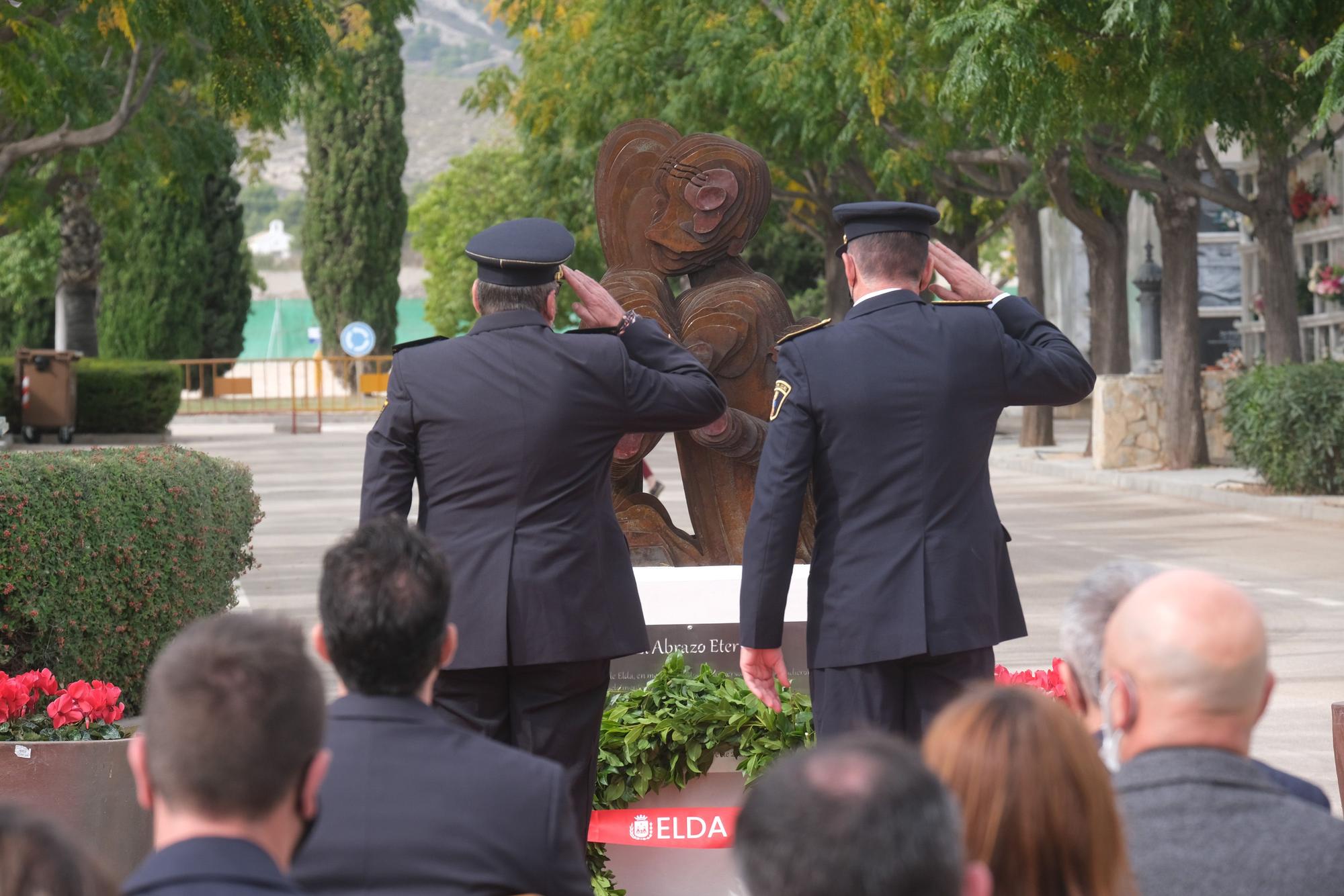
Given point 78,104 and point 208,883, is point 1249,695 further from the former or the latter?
point 78,104

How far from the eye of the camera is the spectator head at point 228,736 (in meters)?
2.02

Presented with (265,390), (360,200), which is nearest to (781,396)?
(265,390)

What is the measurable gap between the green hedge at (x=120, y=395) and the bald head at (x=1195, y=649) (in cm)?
2979

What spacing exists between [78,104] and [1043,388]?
46.7 feet

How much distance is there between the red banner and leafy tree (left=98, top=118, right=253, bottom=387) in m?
42.7

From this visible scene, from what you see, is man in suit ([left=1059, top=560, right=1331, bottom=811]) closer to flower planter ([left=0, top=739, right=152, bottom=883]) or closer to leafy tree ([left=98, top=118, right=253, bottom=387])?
flower planter ([left=0, top=739, right=152, bottom=883])

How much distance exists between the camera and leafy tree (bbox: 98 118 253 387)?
4744 centimetres

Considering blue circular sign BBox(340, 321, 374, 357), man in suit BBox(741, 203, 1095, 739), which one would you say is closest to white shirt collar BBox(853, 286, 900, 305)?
man in suit BBox(741, 203, 1095, 739)

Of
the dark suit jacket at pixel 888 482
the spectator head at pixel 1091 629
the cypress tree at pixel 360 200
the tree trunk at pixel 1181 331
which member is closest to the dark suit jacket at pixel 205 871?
the spectator head at pixel 1091 629

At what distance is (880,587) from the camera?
416cm

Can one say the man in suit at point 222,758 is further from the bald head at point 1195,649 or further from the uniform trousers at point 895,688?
the uniform trousers at point 895,688

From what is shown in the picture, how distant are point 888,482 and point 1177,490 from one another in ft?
52.3

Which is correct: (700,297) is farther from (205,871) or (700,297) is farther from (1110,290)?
(1110,290)

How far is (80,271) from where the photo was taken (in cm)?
3216
